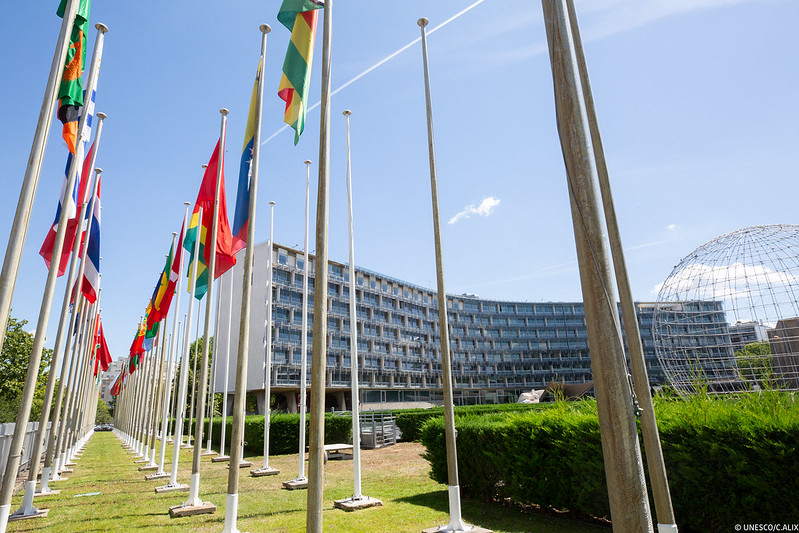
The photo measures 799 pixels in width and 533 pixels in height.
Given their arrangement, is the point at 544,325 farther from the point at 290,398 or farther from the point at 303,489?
the point at 303,489

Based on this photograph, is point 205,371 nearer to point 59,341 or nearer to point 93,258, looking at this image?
point 59,341

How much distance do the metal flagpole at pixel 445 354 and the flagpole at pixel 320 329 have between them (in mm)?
2046

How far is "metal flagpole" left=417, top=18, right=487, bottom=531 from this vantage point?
7488 mm

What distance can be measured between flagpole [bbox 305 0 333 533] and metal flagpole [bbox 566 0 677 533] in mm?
3127

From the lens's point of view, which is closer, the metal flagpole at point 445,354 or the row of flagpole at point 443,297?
the row of flagpole at point 443,297

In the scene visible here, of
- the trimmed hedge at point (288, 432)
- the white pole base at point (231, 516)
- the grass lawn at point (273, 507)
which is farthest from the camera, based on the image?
the trimmed hedge at point (288, 432)

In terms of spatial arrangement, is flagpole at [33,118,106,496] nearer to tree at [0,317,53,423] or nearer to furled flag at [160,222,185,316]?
furled flag at [160,222,185,316]

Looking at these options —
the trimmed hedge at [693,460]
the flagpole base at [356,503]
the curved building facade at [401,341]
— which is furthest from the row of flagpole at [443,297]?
the curved building facade at [401,341]

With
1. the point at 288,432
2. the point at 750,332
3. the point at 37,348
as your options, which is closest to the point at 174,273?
the point at 37,348

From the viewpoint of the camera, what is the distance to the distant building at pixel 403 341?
60094 mm

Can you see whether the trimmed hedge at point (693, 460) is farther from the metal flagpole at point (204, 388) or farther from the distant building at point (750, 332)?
the metal flagpole at point (204, 388)

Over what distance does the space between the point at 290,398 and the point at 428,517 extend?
188 ft

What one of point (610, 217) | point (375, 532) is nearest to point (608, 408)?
point (610, 217)

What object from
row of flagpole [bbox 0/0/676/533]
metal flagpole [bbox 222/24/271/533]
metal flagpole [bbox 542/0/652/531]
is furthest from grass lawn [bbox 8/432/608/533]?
metal flagpole [bbox 542/0/652/531]
